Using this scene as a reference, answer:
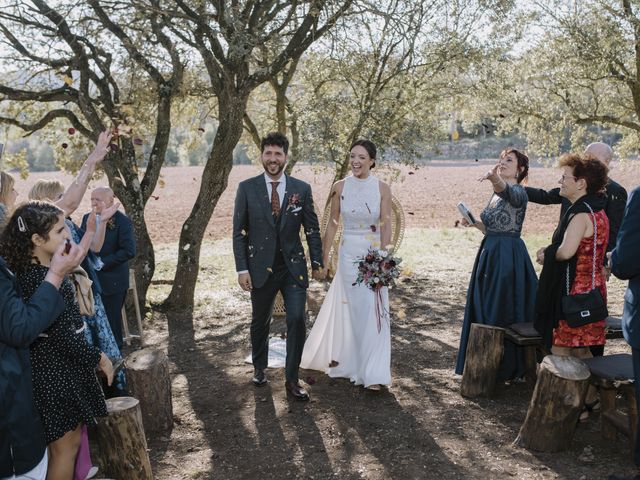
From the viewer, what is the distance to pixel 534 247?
16.4 m

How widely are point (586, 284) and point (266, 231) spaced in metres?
2.95

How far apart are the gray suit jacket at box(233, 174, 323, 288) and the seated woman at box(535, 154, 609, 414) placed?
2174 mm

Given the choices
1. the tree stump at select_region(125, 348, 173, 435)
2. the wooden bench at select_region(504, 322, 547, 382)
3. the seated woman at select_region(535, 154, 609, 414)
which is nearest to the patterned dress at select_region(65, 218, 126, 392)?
the tree stump at select_region(125, 348, 173, 435)

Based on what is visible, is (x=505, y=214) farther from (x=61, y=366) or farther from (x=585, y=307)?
(x=61, y=366)

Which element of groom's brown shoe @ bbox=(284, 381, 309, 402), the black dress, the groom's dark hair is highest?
the groom's dark hair

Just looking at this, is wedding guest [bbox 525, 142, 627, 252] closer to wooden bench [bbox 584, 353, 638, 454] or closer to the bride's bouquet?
the bride's bouquet

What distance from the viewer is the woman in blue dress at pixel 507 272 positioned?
6.34m

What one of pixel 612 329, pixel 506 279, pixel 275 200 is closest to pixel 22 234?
pixel 275 200

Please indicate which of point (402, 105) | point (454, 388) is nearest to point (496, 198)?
point (454, 388)

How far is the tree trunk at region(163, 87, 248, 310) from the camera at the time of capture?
371 inches

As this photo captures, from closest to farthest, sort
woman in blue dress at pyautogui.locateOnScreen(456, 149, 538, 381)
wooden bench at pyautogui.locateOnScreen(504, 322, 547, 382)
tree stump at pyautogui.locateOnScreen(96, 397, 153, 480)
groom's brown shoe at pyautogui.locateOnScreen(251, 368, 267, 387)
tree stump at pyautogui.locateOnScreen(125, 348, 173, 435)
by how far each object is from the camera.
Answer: tree stump at pyautogui.locateOnScreen(96, 397, 153, 480) < tree stump at pyautogui.locateOnScreen(125, 348, 173, 435) < wooden bench at pyautogui.locateOnScreen(504, 322, 547, 382) < woman in blue dress at pyautogui.locateOnScreen(456, 149, 538, 381) < groom's brown shoe at pyautogui.locateOnScreen(251, 368, 267, 387)

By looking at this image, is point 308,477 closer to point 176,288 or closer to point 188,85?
point 176,288

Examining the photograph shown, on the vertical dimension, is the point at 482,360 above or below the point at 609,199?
below

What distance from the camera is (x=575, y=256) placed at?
529cm
